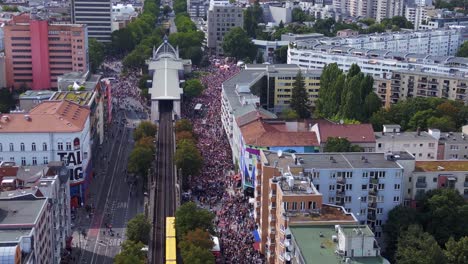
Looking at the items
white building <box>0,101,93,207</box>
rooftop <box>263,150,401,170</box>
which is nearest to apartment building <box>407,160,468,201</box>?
rooftop <box>263,150,401,170</box>

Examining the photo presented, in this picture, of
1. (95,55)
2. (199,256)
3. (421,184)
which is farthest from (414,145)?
(95,55)

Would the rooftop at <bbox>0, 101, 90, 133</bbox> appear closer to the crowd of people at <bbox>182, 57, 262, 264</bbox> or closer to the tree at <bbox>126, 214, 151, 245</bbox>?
the crowd of people at <bbox>182, 57, 262, 264</bbox>

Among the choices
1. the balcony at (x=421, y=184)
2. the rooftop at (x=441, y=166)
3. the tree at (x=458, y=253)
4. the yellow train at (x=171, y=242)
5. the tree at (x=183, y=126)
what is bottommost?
the yellow train at (x=171, y=242)

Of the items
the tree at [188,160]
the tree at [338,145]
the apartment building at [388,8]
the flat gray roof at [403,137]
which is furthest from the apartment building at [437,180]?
the apartment building at [388,8]

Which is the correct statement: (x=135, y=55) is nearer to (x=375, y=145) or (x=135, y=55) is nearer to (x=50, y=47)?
(x=50, y=47)

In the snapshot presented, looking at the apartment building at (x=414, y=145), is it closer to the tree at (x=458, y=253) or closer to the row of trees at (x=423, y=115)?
the row of trees at (x=423, y=115)

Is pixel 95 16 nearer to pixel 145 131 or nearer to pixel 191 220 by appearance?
pixel 145 131
